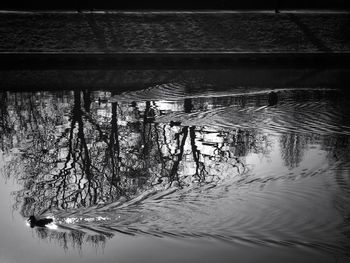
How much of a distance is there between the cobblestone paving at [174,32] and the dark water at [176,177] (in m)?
5.69

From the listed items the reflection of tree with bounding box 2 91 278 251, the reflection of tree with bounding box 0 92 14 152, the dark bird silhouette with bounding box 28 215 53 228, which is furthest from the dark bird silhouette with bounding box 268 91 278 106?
the dark bird silhouette with bounding box 28 215 53 228

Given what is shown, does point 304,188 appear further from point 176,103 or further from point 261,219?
point 176,103

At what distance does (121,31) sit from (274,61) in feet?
20.0

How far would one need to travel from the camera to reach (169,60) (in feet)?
60.4

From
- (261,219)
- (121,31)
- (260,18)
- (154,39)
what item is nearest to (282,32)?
(260,18)

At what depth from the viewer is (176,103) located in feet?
43.2

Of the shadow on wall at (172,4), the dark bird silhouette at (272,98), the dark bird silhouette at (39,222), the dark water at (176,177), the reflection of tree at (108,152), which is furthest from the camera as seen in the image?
the shadow on wall at (172,4)

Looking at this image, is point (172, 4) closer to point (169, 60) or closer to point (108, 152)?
point (169, 60)

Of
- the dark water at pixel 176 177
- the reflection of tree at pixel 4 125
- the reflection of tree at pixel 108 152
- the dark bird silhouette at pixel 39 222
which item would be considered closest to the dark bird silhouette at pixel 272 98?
the dark water at pixel 176 177

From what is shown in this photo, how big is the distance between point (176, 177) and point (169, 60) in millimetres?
10256

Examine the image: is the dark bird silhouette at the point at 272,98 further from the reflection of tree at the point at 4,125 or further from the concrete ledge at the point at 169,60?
the reflection of tree at the point at 4,125

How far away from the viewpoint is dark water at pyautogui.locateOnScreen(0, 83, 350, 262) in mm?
6414

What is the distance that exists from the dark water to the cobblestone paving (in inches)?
224

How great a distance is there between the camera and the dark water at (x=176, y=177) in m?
6.41
